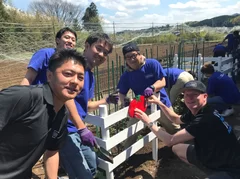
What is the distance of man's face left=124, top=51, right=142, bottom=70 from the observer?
3547 mm

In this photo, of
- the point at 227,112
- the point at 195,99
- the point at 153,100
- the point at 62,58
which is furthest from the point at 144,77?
the point at 227,112

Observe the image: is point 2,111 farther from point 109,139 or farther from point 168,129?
point 168,129

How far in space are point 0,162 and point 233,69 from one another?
8507 millimetres

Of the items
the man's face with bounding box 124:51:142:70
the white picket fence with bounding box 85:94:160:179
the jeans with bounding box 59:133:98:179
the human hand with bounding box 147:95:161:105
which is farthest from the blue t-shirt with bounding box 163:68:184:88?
the jeans with bounding box 59:133:98:179

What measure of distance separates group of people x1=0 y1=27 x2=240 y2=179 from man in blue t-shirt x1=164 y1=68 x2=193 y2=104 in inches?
47.6

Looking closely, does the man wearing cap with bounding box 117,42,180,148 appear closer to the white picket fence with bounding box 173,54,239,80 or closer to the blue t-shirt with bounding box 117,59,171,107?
the blue t-shirt with bounding box 117,59,171,107

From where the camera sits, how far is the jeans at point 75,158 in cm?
239

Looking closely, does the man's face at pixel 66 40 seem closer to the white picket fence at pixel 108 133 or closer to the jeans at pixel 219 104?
the white picket fence at pixel 108 133

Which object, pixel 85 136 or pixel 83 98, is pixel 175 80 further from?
pixel 85 136

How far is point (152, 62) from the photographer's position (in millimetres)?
3680

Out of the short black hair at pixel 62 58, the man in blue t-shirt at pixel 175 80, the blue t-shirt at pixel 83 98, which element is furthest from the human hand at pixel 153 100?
the short black hair at pixel 62 58

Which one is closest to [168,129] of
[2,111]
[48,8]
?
[2,111]

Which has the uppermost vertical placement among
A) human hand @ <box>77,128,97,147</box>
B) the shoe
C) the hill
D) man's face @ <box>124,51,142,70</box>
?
the hill

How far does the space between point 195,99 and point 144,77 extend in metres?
1.14
